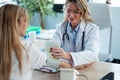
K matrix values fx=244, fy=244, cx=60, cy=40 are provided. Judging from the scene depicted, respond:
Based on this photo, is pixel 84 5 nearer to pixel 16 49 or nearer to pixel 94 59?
pixel 94 59

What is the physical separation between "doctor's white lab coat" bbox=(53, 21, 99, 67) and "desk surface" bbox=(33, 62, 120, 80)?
7 centimetres

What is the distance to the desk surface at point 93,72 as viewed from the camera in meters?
1.72

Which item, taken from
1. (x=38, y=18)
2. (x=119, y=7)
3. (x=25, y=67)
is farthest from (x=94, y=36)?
(x=38, y=18)

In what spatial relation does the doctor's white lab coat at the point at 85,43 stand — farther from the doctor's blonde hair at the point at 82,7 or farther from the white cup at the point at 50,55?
the white cup at the point at 50,55

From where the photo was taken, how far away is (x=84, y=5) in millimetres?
2145

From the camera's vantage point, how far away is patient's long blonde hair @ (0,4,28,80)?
131 cm

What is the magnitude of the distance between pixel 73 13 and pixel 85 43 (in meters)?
0.30

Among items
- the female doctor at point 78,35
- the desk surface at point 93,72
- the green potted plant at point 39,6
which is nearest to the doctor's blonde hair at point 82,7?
the female doctor at point 78,35

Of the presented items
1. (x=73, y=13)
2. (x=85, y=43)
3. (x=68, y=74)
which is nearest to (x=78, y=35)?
(x=85, y=43)

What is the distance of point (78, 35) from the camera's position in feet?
7.31

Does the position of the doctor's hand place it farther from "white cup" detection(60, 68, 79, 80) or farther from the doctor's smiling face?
the doctor's smiling face

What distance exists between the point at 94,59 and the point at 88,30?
287 millimetres

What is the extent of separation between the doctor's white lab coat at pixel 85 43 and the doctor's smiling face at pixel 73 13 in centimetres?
8

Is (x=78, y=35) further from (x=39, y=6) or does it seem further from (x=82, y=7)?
(x=39, y=6)
